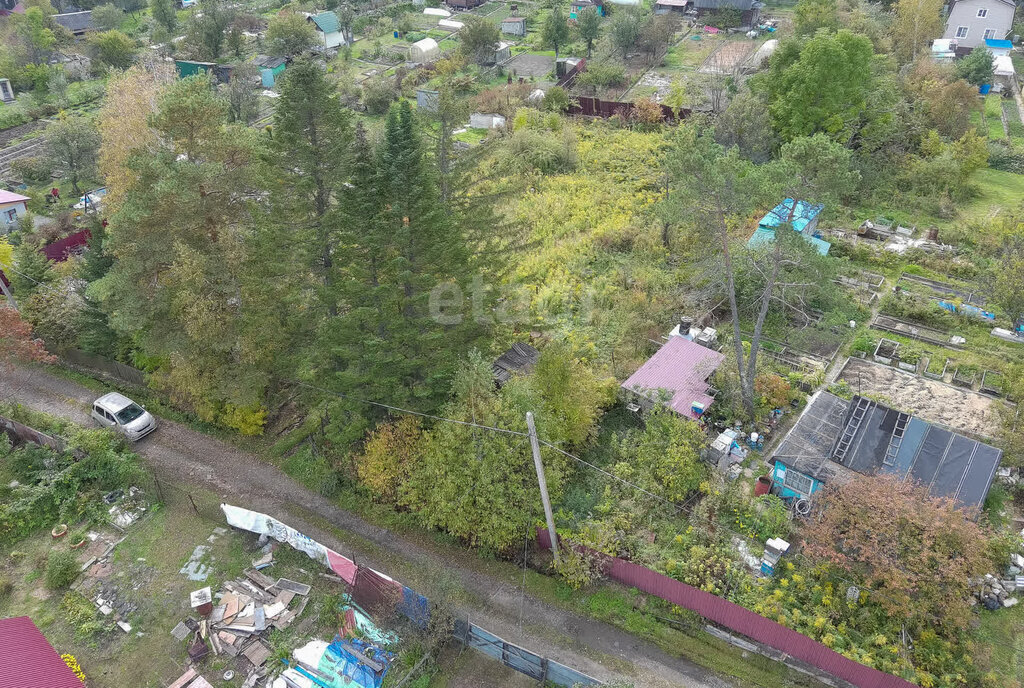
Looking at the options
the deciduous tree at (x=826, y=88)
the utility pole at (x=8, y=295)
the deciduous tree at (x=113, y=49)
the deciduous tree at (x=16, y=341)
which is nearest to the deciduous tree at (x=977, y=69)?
the deciduous tree at (x=826, y=88)

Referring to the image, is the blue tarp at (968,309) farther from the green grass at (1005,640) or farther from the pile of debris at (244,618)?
the pile of debris at (244,618)

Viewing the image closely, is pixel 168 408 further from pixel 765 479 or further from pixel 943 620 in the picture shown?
pixel 943 620

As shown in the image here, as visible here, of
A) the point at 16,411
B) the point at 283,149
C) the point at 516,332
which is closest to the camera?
the point at 283,149

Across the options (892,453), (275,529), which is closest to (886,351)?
(892,453)

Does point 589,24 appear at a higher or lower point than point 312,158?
lower

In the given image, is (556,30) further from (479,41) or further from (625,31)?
(479,41)

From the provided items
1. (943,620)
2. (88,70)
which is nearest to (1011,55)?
(943,620)
